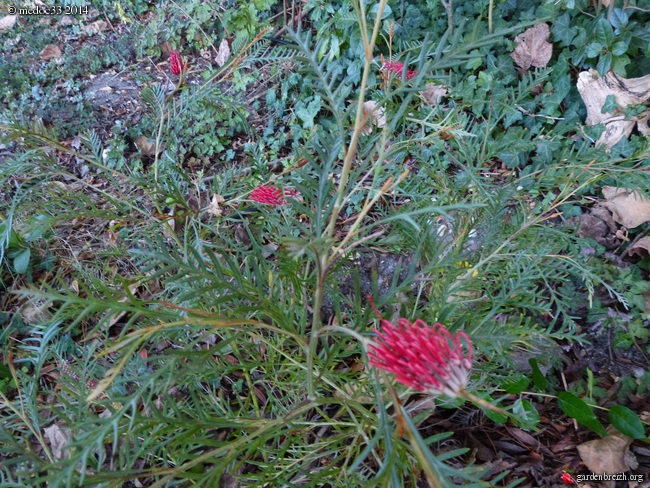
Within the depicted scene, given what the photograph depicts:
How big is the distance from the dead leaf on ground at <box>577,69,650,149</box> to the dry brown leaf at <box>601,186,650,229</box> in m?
0.19

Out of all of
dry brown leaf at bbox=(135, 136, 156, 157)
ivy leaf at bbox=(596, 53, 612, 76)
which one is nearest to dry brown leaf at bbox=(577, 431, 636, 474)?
ivy leaf at bbox=(596, 53, 612, 76)

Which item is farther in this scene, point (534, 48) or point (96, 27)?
point (96, 27)

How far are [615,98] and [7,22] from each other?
10.0ft

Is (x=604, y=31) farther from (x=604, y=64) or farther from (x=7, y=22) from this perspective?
(x=7, y=22)

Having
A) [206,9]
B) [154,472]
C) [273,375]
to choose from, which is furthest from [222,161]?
[154,472]

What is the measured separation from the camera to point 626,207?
1348mm

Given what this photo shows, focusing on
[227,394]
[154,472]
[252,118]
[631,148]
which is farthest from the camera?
[252,118]

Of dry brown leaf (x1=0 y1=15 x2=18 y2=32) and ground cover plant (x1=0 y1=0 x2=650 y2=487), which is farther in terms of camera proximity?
dry brown leaf (x1=0 y1=15 x2=18 y2=32)

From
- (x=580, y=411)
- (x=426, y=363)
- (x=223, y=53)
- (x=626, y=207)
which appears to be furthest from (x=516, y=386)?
(x=223, y=53)

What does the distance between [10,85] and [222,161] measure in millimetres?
1212

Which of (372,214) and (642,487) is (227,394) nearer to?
(372,214)

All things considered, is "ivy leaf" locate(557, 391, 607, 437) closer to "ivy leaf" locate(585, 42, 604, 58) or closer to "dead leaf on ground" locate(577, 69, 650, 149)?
"dead leaf on ground" locate(577, 69, 650, 149)

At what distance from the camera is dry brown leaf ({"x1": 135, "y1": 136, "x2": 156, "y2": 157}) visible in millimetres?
1870

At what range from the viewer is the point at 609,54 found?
1.54 m
